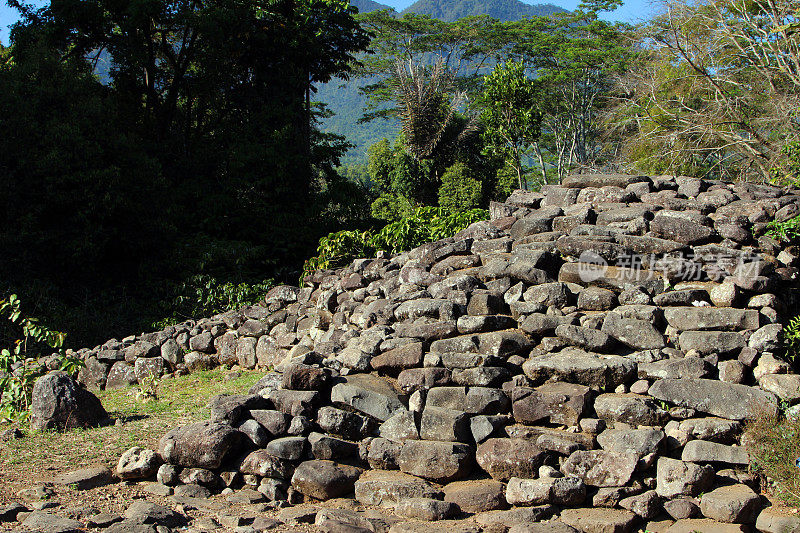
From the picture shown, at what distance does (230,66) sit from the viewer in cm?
1502

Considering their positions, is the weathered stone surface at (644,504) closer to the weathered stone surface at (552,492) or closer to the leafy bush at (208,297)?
the weathered stone surface at (552,492)

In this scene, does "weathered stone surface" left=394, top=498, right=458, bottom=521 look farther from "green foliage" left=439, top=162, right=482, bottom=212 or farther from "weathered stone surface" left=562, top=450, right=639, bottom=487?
"green foliage" left=439, top=162, right=482, bottom=212

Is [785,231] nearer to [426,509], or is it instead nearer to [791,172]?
[791,172]

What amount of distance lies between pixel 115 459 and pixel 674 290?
504 centimetres

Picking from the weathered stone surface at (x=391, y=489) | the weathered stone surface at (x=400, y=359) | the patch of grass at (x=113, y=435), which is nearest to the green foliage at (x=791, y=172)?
the weathered stone surface at (x=400, y=359)

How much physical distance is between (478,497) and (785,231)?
4.36m

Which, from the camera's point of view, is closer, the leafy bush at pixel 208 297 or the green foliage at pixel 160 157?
the leafy bush at pixel 208 297

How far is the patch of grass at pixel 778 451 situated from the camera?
4.15 m

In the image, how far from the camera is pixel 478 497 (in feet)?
14.5

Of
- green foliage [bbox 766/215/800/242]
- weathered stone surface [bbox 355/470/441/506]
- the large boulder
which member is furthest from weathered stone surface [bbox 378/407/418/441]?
green foliage [bbox 766/215/800/242]

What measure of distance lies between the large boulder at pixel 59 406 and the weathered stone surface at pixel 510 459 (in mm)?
3648

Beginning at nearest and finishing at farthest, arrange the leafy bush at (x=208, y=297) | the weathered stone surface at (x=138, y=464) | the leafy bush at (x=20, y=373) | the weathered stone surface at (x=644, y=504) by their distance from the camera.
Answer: the weathered stone surface at (x=644, y=504), the weathered stone surface at (x=138, y=464), the leafy bush at (x=20, y=373), the leafy bush at (x=208, y=297)

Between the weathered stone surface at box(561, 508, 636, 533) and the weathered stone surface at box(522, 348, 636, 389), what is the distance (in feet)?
3.77

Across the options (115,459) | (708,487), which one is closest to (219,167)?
(115,459)
